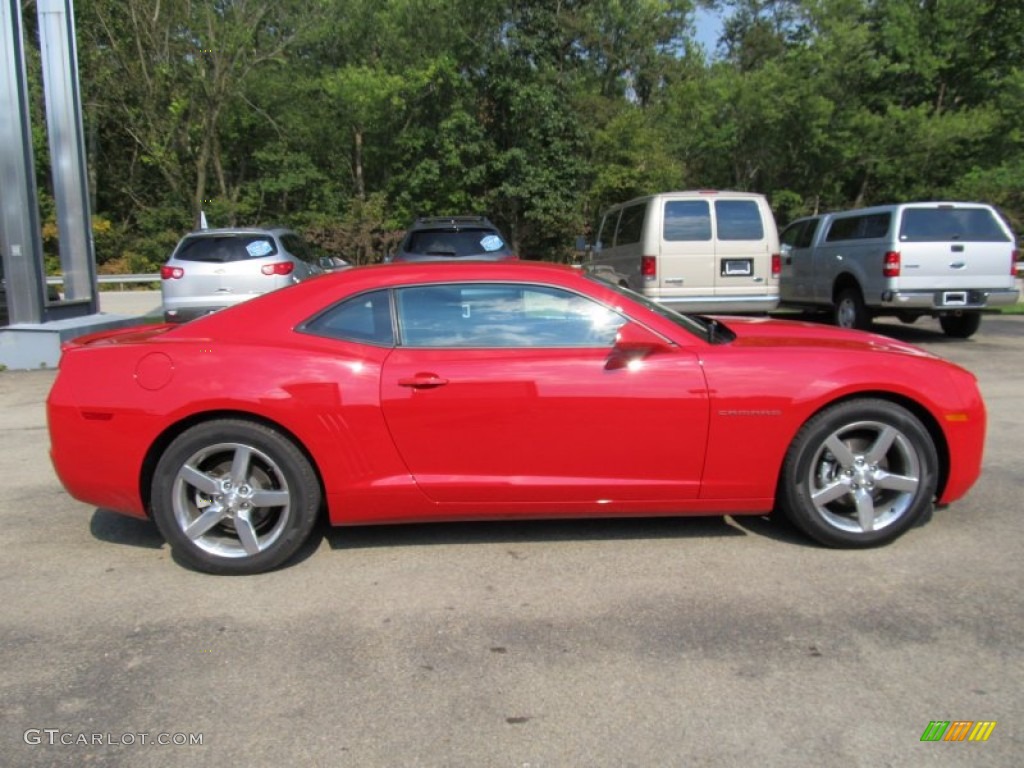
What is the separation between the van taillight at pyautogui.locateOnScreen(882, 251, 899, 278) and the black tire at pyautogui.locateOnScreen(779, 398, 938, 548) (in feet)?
25.1

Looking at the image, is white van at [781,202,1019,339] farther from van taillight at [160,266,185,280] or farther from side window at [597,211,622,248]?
van taillight at [160,266,185,280]

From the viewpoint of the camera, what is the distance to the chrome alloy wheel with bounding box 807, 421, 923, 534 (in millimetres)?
3996

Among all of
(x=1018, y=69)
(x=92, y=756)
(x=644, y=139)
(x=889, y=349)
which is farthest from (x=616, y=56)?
(x=92, y=756)

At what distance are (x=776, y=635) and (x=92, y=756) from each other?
2516 millimetres

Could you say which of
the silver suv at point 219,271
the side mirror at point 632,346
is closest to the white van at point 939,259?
the silver suv at point 219,271

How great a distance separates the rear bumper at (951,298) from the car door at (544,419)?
820cm

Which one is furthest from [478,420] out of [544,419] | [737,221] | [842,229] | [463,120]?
[463,120]

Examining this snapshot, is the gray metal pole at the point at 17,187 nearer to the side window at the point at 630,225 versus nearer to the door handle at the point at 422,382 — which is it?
the side window at the point at 630,225

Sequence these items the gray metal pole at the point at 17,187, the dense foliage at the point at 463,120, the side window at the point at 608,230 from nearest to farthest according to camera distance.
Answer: the gray metal pole at the point at 17,187, the side window at the point at 608,230, the dense foliage at the point at 463,120

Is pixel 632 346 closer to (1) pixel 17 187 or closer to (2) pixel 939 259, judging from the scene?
(2) pixel 939 259

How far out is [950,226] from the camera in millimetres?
10859

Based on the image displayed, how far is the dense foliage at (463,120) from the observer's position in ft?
81.1

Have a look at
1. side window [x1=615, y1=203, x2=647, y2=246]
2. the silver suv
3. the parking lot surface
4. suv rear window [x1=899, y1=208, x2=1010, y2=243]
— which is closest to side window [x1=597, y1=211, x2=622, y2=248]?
side window [x1=615, y1=203, x2=647, y2=246]

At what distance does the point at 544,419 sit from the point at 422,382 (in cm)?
62
